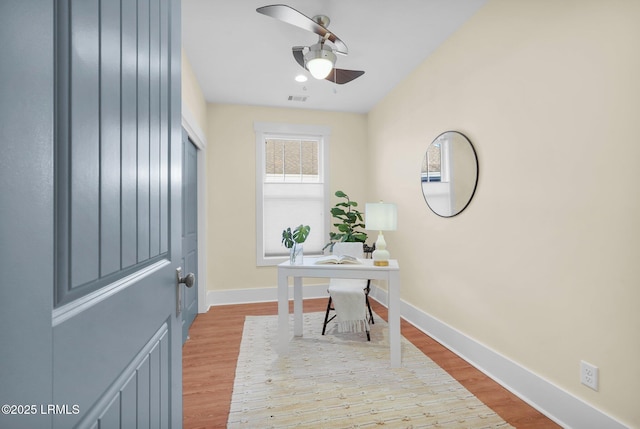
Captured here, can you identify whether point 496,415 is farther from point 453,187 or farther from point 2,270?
point 2,270

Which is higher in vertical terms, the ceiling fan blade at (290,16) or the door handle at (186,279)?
the ceiling fan blade at (290,16)

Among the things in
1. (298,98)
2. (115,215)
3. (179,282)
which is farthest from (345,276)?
(298,98)

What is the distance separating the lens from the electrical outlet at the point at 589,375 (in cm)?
154

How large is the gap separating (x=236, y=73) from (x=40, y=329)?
10.8 feet

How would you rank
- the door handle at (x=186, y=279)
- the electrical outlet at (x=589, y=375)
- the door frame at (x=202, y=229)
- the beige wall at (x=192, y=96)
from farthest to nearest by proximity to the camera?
the door frame at (x=202, y=229) → the beige wall at (x=192, y=96) → the electrical outlet at (x=589, y=375) → the door handle at (x=186, y=279)

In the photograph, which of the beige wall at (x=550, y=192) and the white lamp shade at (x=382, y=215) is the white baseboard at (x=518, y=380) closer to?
the beige wall at (x=550, y=192)

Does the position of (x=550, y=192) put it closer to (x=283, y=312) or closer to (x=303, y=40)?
(x=283, y=312)

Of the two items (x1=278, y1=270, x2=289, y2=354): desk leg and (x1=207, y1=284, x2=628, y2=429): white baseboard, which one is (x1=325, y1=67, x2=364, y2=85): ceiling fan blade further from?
(x1=207, y1=284, x2=628, y2=429): white baseboard

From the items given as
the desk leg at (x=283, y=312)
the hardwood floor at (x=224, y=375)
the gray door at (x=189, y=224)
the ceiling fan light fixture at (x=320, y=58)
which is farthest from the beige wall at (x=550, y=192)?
the gray door at (x=189, y=224)

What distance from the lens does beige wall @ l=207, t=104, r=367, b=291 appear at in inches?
160

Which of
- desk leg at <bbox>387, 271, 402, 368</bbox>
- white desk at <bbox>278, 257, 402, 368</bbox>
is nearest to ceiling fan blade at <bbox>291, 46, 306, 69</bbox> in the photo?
white desk at <bbox>278, 257, 402, 368</bbox>

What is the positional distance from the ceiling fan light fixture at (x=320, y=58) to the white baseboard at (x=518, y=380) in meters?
2.43

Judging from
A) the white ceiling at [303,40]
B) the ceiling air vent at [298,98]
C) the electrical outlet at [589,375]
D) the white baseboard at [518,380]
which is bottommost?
the white baseboard at [518,380]

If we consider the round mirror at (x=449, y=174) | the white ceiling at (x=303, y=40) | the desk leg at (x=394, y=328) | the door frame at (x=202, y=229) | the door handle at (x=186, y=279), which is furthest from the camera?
the door frame at (x=202, y=229)
